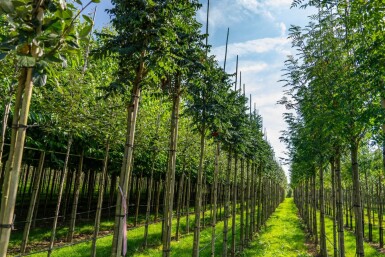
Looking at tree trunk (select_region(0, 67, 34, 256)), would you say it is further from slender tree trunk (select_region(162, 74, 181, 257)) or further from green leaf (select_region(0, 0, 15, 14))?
slender tree trunk (select_region(162, 74, 181, 257))

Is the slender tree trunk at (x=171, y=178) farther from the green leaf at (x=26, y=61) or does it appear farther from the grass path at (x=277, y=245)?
the grass path at (x=277, y=245)

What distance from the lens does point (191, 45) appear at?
20.7ft

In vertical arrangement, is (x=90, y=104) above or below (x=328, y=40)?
below

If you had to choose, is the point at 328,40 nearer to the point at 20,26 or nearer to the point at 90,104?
the point at 90,104

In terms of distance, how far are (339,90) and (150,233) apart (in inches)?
518

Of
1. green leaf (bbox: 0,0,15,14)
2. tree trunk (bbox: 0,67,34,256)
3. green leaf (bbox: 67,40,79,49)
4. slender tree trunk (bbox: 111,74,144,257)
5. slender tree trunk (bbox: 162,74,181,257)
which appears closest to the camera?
green leaf (bbox: 0,0,15,14)

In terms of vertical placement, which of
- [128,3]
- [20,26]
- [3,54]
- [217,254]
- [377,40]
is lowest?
[217,254]

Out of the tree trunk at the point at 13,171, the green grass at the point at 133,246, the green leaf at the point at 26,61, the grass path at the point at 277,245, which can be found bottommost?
the grass path at the point at 277,245

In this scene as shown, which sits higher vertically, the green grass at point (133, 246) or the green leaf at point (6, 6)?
the green leaf at point (6, 6)

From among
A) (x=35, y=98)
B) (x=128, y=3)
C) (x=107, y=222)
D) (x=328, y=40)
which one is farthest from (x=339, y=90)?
(x=107, y=222)

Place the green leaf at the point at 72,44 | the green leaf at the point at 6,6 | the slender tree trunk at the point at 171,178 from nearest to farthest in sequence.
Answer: the green leaf at the point at 6,6
the green leaf at the point at 72,44
the slender tree trunk at the point at 171,178

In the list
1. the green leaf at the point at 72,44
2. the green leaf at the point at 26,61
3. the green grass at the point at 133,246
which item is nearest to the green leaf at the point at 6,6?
the green leaf at the point at 26,61

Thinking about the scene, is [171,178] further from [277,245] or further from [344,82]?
[277,245]

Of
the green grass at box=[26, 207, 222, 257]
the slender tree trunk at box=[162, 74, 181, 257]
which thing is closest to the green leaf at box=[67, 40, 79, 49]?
the slender tree trunk at box=[162, 74, 181, 257]
